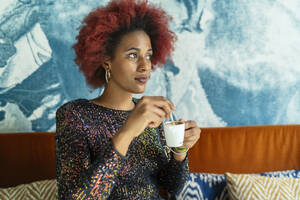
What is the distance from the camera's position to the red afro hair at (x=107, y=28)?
1242mm

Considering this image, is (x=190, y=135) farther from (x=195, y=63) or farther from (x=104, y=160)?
(x=195, y=63)

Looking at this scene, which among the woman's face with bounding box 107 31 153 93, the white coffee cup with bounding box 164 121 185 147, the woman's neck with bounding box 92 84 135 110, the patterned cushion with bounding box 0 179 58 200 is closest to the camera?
the white coffee cup with bounding box 164 121 185 147

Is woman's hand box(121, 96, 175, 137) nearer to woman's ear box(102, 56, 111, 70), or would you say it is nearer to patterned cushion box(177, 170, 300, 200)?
woman's ear box(102, 56, 111, 70)

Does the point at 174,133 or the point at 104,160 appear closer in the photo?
the point at 104,160

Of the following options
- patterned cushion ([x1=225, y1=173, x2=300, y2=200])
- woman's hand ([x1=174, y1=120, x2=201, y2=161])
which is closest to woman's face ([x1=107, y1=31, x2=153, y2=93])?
woman's hand ([x1=174, y1=120, x2=201, y2=161])

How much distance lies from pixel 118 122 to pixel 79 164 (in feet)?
0.91

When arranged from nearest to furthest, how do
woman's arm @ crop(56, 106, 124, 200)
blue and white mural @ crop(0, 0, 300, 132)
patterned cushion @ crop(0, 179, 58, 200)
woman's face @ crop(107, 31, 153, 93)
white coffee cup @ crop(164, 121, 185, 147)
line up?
woman's arm @ crop(56, 106, 124, 200) → white coffee cup @ crop(164, 121, 185, 147) → woman's face @ crop(107, 31, 153, 93) → patterned cushion @ crop(0, 179, 58, 200) → blue and white mural @ crop(0, 0, 300, 132)

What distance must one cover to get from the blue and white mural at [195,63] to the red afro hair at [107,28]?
0.53 meters

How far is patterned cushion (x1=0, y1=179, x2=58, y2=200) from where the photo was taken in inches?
59.2

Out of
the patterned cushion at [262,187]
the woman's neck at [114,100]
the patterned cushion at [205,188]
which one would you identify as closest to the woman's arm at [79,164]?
the woman's neck at [114,100]

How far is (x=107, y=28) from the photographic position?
124cm

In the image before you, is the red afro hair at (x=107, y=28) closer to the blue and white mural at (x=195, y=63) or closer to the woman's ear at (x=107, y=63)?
the woman's ear at (x=107, y=63)

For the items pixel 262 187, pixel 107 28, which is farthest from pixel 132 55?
pixel 262 187

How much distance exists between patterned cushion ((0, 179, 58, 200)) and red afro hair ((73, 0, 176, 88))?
61 centimetres
